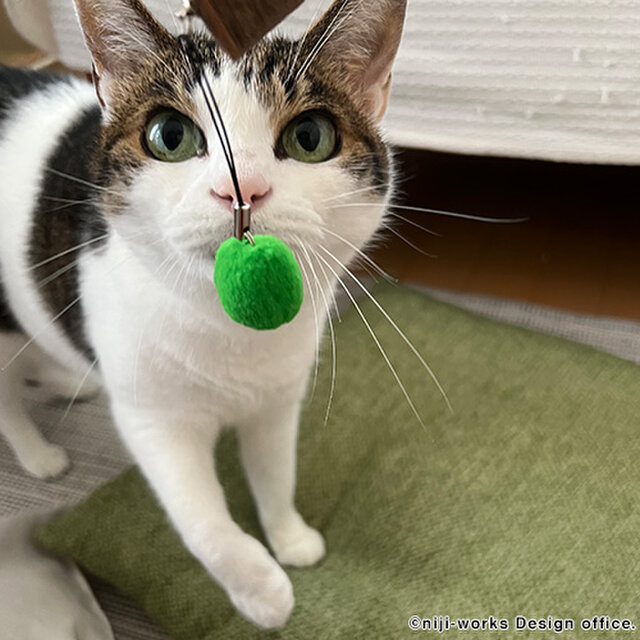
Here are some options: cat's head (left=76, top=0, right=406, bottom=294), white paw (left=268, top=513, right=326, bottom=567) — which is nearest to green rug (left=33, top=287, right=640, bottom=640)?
white paw (left=268, top=513, right=326, bottom=567)

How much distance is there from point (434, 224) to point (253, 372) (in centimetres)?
122

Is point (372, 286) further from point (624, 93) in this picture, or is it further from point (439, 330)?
Answer: point (624, 93)

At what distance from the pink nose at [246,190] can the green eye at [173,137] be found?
0.07m

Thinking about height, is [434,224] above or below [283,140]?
below

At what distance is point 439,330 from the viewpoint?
131 cm

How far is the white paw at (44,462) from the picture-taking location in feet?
3.70

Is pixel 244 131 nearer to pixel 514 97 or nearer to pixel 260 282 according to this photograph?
pixel 260 282

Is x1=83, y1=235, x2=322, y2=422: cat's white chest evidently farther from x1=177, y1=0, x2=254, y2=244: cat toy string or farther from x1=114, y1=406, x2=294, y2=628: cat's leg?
x1=177, y1=0, x2=254, y2=244: cat toy string

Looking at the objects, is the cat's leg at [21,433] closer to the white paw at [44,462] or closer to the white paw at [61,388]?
the white paw at [44,462]

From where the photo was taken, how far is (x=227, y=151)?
1.63 ft

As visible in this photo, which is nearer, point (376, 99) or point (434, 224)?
point (376, 99)

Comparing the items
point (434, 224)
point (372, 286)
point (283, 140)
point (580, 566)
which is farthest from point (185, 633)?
point (434, 224)

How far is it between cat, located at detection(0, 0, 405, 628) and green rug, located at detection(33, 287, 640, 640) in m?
0.10

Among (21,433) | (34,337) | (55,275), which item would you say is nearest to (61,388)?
(21,433)
